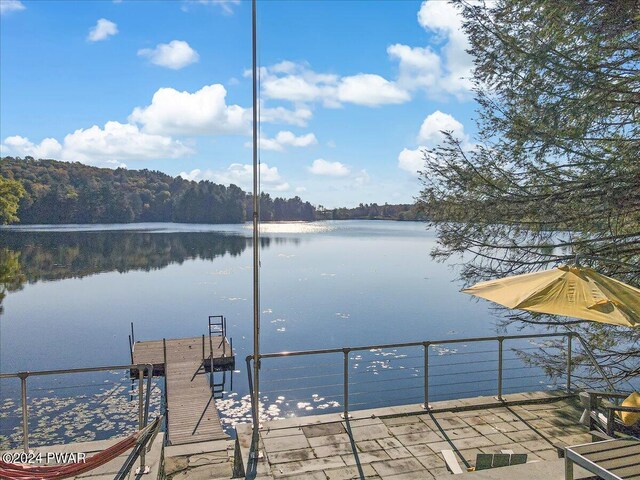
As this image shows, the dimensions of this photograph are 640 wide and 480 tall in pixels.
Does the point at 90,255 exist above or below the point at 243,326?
above

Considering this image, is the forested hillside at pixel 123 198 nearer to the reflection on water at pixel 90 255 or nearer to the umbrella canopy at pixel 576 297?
the reflection on water at pixel 90 255

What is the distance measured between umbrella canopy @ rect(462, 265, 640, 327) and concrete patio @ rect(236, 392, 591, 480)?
4.87 feet

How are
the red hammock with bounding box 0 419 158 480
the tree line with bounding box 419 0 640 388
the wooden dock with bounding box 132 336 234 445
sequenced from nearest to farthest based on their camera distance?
the red hammock with bounding box 0 419 158 480 → the tree line with bounding box 419 0 640 388 → the wooden dock with bounding box 132 336 234 445

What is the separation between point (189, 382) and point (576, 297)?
17.3 meters

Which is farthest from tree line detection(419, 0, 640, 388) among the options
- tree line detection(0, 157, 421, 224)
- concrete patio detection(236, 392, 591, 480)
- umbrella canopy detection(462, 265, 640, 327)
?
tree line detection(0, 157, 421, 224)

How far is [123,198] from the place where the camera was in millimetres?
145625

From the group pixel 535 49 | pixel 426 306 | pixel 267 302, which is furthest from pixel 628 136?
pixel 267 302

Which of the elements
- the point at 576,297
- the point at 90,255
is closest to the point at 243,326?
the point at 576,297

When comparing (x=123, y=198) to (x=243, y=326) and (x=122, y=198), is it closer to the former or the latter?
(x=122, y=198)

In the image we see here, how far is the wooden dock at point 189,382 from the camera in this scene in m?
14.9

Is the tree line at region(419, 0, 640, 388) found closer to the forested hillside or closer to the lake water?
the lake water

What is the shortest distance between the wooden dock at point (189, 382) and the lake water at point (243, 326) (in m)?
1.07

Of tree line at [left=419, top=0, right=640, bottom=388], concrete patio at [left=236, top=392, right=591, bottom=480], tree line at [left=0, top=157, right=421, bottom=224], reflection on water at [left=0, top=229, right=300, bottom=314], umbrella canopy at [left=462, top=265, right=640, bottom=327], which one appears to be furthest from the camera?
tree line at [left=0, top=157, right=421, bottom=224]

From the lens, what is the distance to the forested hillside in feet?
405
